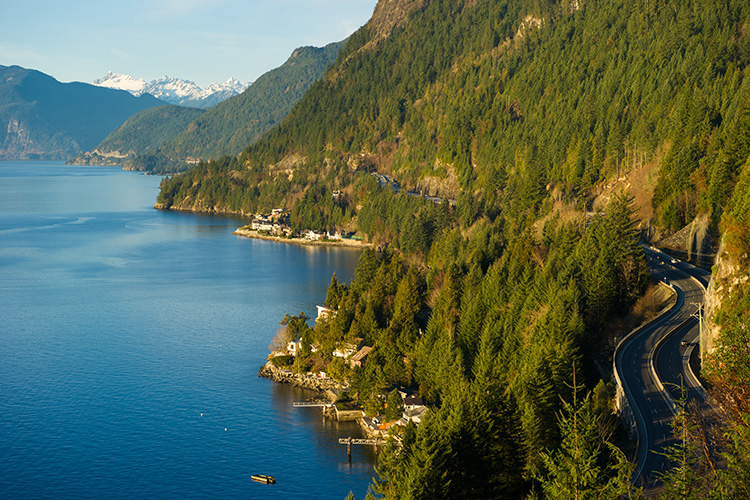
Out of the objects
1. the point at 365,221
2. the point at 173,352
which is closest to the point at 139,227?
the point at 365,221

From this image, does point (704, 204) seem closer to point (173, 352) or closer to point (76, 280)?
point (173, 352)

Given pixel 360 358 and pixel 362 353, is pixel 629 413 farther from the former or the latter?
pixel 362 353

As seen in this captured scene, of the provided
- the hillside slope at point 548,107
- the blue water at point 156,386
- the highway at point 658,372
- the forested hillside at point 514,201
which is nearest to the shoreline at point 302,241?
the forested hillside at point 514,201

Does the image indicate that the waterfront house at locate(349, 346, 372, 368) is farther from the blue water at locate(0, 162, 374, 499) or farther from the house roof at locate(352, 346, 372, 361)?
the blue water at locate(0, 162, 374, 499)

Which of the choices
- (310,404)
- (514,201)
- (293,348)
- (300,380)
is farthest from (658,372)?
(514,201)

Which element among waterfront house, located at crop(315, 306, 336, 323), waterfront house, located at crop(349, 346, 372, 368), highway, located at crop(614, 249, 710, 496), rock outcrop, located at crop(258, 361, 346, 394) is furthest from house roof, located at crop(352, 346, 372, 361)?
highway, located at crop(614, 249, 710, 496)

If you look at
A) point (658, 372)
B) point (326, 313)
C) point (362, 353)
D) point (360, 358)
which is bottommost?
point (360, 358)
